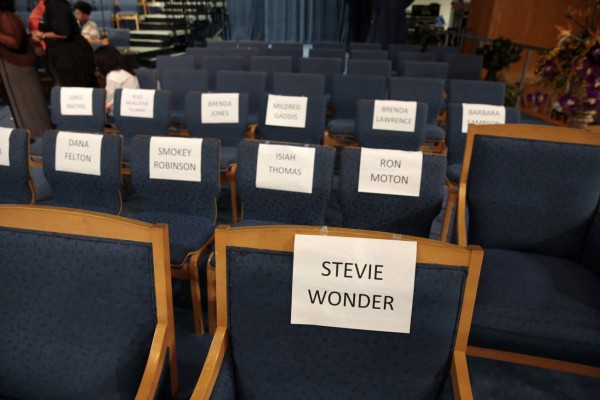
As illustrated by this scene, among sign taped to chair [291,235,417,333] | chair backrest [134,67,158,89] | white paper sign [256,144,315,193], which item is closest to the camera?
sign taped to chair [291,235,417,333]

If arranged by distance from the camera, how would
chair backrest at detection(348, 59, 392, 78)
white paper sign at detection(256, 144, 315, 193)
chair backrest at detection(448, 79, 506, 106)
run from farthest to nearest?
chair backrest at detection(348, 59, 392, 78)
chair backrest at detection(448, 79, 506, 106)
white paper sign at detection(256, 144, 315, 193)

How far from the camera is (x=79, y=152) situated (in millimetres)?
1703

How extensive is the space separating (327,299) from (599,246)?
1.14 metres

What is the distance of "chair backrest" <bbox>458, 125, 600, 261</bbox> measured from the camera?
144cm

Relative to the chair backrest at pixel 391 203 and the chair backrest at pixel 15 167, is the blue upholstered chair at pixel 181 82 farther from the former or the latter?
the chair backrest at pixel 391 203

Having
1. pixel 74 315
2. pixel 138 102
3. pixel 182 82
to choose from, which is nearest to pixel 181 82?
pixel 182 82

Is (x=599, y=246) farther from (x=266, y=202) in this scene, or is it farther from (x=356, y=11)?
(x=356, y=11)

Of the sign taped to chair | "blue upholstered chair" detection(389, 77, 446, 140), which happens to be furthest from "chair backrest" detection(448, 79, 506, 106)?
the sign taped to chair

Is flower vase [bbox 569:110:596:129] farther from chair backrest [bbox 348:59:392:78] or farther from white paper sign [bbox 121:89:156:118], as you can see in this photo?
white paper sign [bbox 121:89:156:118]

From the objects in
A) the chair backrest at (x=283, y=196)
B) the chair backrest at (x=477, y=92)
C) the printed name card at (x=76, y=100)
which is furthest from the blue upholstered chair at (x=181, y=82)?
the chair backrest at (x=477, y=92)

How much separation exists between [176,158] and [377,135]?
1.21 meters

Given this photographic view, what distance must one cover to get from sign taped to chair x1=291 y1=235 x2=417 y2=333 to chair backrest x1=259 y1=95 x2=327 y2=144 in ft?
5.57

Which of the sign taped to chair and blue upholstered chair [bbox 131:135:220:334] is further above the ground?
the sign taped to chair

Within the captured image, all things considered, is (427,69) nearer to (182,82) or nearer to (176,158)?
(182,82)
